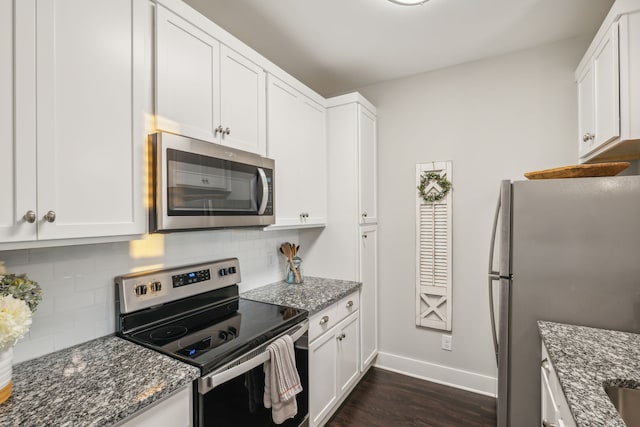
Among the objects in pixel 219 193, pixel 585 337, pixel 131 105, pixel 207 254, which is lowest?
pixel 585 337

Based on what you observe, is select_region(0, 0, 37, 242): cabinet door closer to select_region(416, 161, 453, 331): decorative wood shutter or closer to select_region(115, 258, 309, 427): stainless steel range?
select_region(115, 258, 309, 427): stainless steel range

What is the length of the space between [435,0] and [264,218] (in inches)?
61.6

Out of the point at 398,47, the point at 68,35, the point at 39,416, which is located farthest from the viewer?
the point at 398,47

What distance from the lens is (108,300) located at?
1363mm

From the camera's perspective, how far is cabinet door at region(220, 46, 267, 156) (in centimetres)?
157

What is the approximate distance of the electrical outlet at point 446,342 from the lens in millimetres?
2500

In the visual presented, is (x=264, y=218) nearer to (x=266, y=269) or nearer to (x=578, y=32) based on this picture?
(x=266, y=269)

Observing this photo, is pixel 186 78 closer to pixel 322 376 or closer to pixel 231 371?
pixel 231 371

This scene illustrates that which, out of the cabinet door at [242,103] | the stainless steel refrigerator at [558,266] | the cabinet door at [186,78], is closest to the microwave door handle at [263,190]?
the cabinet door at [242,103]

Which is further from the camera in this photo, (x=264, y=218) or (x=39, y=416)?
(x=264, y=218)

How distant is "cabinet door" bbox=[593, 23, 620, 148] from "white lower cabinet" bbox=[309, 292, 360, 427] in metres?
1.80

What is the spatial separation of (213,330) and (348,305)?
109 cm

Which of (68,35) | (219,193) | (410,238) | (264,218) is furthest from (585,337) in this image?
(68,35)

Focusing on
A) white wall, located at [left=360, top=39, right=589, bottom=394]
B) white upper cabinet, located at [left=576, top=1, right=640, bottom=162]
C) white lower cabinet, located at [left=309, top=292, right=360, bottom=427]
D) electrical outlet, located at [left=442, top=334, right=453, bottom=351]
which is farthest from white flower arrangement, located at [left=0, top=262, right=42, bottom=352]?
electrical outlet, located at [left=442, top=334, right=453, bottom=351]
